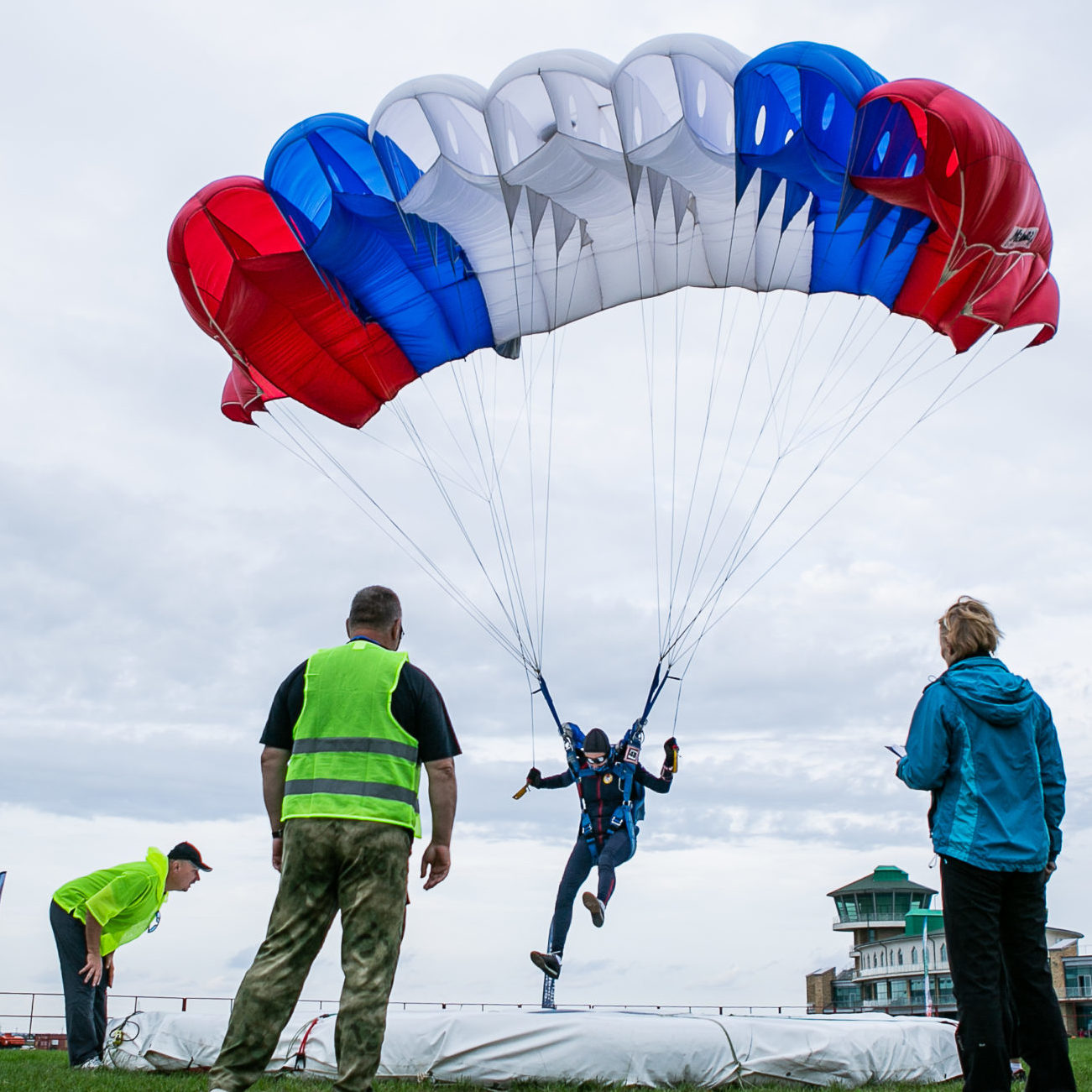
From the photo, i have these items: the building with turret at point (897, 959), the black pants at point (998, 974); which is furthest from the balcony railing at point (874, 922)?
the black pants at point (998, 974)

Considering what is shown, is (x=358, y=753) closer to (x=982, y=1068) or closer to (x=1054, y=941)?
(x=982, y=1068)

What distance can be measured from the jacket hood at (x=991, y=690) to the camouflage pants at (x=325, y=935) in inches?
79.2

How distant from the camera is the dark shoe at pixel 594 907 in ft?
22.1

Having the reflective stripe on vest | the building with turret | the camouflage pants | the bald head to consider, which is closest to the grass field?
the camouflage pants

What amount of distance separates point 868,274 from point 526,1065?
564 centimetres

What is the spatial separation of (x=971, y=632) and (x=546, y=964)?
369 cm

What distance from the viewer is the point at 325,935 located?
11.5 feet

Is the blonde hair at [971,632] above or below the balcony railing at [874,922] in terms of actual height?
above

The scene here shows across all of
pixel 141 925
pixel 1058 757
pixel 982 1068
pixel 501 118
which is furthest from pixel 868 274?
pixel 141 925

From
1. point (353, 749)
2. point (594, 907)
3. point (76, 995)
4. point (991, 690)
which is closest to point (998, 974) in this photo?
point (991, 690)

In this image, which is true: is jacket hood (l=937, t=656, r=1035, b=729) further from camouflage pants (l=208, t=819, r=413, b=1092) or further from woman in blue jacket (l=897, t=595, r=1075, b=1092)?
camouflage pants (l=208, t=819, r=413, b=1092)

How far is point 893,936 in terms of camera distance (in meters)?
43.4

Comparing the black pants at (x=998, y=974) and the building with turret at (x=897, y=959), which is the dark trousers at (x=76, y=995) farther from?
the building with turret at (x=897, y=959)

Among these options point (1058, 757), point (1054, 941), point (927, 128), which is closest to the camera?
point (1058, 757)
